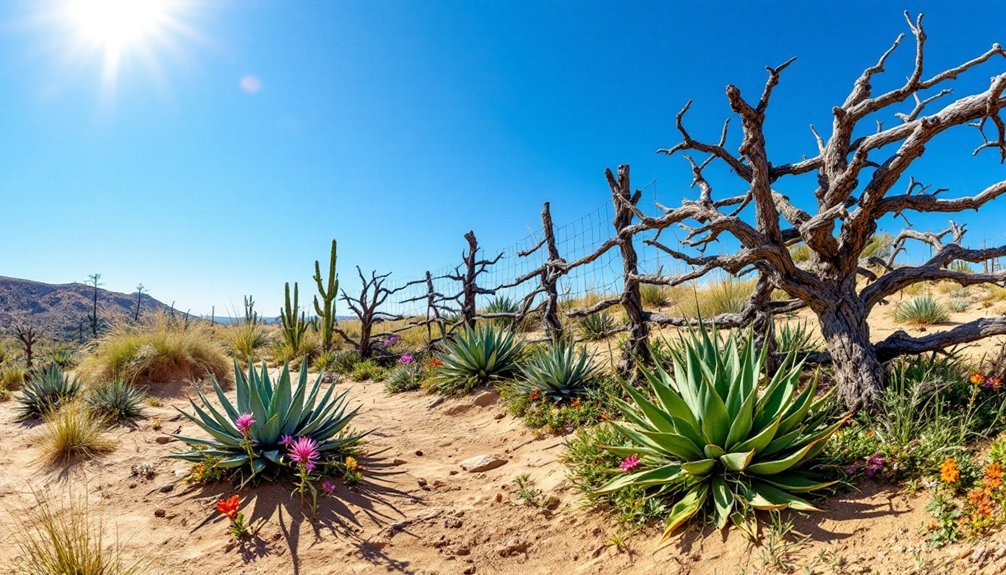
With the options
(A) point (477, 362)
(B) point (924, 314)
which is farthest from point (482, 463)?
(B) point (924, 314)

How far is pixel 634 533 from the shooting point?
3.04m

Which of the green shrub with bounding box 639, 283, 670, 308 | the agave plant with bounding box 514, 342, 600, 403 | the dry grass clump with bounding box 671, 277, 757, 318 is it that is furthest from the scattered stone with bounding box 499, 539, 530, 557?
the green shrub with bounding box 639, 283, 670, 308

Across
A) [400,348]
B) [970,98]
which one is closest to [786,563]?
[970,98]

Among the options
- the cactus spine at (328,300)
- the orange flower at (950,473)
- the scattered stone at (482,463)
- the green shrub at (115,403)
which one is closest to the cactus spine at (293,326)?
the cactus spine at (328,300)

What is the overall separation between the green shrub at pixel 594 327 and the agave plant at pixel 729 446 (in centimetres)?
590

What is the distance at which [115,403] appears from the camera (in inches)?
262

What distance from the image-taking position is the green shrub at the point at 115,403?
650 cm

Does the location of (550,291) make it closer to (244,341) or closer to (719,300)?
(719,300)

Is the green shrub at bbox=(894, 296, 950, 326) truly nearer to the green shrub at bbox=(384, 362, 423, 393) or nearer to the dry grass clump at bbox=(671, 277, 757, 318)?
the dry grass clump at bbox=(671, 277, 757, 318)

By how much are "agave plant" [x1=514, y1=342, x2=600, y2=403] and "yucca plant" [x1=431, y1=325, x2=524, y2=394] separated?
1.28 m

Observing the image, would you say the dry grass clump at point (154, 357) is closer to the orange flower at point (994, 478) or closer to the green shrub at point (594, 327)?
the green shrub at point (594, 327)

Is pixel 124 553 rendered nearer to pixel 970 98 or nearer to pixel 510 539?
pixel 510 539

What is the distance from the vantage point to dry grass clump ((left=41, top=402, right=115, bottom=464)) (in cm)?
519

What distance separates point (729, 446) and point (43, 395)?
29.1 ft
